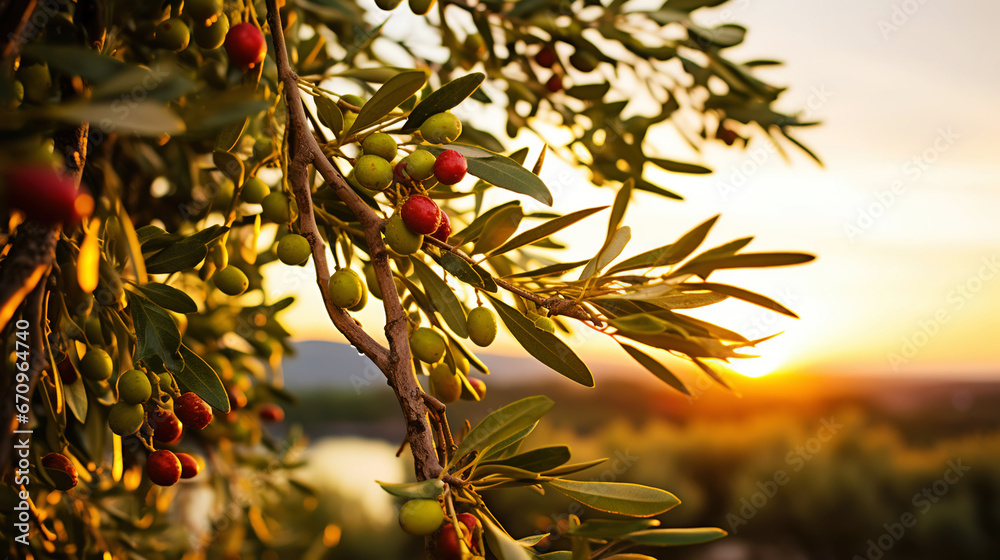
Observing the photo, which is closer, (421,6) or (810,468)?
(421,6)

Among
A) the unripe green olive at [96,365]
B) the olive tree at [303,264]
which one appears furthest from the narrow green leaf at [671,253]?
the unripe green olive at [96,365]

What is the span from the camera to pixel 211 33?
68 cm

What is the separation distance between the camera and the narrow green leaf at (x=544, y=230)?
559 mm

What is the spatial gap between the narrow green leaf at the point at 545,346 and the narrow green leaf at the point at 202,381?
0.31 metres

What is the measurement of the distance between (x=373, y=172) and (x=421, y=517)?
30cm

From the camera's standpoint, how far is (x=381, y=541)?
3.70m

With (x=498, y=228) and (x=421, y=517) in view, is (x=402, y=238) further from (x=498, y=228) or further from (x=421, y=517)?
(x=421, y=517)

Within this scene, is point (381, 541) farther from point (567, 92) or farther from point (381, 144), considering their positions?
point (381, 144)

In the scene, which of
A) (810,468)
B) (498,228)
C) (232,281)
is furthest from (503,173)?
(810,468)

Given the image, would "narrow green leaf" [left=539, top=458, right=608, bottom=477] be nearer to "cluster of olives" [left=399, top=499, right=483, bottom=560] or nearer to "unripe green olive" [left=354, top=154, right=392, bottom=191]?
"cluster of olives" [left=399, top=499, right=483, bottom=560]

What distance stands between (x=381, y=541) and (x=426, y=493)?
3.59 metres

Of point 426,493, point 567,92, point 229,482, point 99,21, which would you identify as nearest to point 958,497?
point 567,92

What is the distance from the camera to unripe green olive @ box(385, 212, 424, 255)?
1.77 feet

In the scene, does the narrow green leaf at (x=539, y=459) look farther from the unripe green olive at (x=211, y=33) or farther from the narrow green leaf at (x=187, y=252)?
the unripe green olive at (x=211, y=33)
